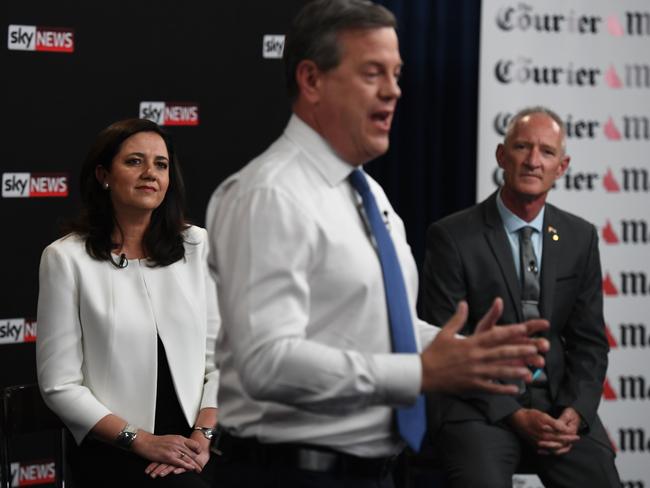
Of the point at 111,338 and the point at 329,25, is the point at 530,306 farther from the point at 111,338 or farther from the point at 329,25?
the point at 329,25

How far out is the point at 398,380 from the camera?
5.27 ft

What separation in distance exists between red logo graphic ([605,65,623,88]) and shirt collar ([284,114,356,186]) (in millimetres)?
2660

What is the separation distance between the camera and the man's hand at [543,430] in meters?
2.99

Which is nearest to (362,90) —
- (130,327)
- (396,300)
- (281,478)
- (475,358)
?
(396,300)

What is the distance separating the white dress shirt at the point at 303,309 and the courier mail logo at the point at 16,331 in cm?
238

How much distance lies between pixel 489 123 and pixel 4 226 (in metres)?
2.03

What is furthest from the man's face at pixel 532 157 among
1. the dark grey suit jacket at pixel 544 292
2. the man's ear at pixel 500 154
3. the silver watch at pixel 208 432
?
the silver watch at pixel 208 432

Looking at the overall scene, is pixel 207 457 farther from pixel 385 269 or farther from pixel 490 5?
pixel 490 5

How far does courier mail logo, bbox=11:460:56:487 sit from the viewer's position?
13.0ft

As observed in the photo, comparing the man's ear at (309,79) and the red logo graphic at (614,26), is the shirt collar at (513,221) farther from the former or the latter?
the man's ear at (309,79)

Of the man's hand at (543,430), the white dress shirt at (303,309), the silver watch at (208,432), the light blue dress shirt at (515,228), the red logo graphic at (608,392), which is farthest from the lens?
the red logo graphic at (608,392)

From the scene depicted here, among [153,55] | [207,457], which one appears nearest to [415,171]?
[153,55]

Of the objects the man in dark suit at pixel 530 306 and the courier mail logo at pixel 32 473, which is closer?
the man in dark suit at pixel 530 306

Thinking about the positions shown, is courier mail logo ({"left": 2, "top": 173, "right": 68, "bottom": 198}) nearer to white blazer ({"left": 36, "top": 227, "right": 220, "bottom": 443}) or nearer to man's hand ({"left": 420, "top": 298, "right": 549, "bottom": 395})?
white blazer ({"left": 36, "top": 227, "right": 220, "bottom": 443})
